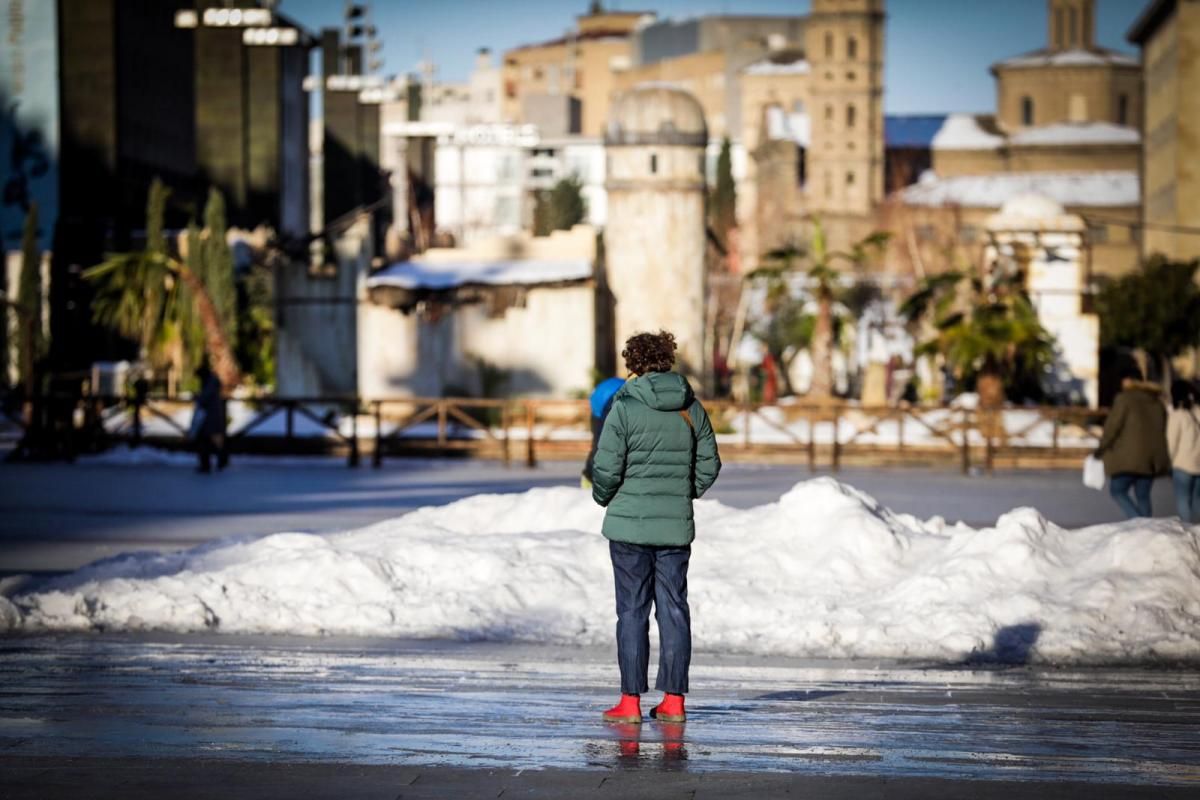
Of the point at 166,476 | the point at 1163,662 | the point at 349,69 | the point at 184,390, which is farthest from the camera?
the point at 349,69

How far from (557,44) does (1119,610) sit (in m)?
166

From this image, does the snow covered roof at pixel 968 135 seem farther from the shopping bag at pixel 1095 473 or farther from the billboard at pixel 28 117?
the shopping bag at pixel 1095 473

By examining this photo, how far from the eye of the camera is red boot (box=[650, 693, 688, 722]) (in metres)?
8.16

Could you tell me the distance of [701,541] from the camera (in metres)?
13.7

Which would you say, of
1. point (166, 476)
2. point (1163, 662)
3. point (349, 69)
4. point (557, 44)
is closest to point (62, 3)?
point (349, 69)

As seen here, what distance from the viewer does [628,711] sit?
8.12m

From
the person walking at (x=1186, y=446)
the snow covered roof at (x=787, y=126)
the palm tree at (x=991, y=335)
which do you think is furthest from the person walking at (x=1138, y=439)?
the snow covered roof at (x=787, y=126)

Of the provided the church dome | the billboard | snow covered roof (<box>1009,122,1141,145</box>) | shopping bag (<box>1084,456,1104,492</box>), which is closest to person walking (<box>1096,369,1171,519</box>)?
shopping bag (<box>1084,456,1104,492</box>)

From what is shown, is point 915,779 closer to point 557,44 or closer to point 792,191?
point 792,191

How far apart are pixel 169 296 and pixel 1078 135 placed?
9942cm

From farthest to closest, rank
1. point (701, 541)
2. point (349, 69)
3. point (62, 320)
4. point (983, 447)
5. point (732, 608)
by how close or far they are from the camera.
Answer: point (349, 69) → point (62, 320) → point (983, 447) → point (701, 541) → point (732, 608)

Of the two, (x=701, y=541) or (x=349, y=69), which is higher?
(x=349, y=69)

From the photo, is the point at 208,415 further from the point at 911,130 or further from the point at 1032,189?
the point at 911,130

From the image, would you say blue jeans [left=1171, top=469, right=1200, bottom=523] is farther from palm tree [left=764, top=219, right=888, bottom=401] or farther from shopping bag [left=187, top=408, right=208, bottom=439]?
palm tree [left=764, top=219, right=888, bottom=401]
